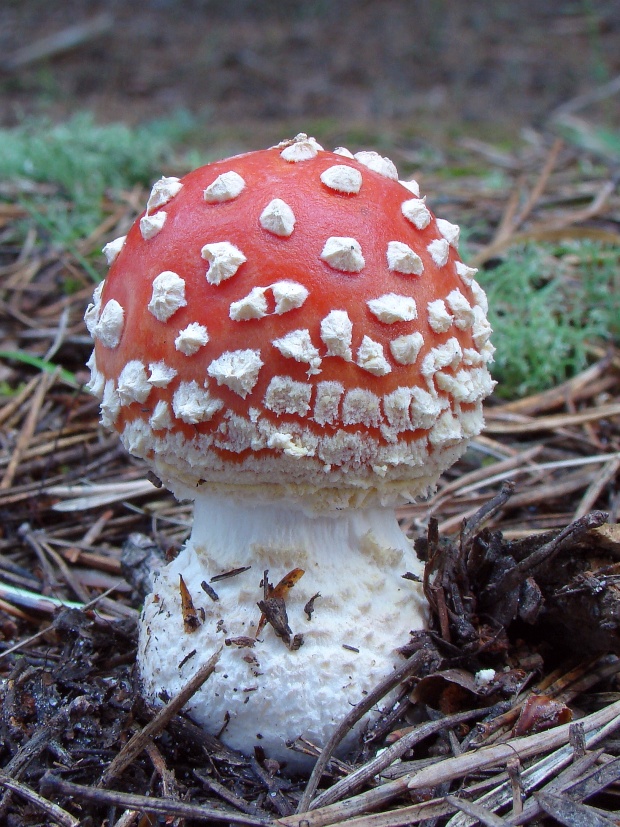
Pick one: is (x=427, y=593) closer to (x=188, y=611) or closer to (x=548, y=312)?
(x=188, y=611)

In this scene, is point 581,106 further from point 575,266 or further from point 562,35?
point 575,266

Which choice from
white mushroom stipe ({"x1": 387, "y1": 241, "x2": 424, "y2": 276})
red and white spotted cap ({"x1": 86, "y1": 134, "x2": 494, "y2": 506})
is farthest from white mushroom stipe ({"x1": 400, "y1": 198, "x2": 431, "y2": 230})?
white mushroom stipe ({"x1": 387, "y1": 241, "x2": 424, "y2": 276})

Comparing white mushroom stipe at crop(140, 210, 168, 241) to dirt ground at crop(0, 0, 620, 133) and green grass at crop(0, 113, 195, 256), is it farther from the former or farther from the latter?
dirt ground at crop(0, 0, 620, 133)

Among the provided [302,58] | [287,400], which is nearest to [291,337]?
[287,400]

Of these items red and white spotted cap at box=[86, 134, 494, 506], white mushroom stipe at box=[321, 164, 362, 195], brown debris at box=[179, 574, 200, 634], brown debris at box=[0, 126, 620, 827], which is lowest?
brown debris at box=[0, 126, 620, 827]

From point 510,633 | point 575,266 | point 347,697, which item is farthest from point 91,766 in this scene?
point 575,266

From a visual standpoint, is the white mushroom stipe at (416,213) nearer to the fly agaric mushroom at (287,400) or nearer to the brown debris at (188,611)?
the fly agaric mushroom at (287,400)
